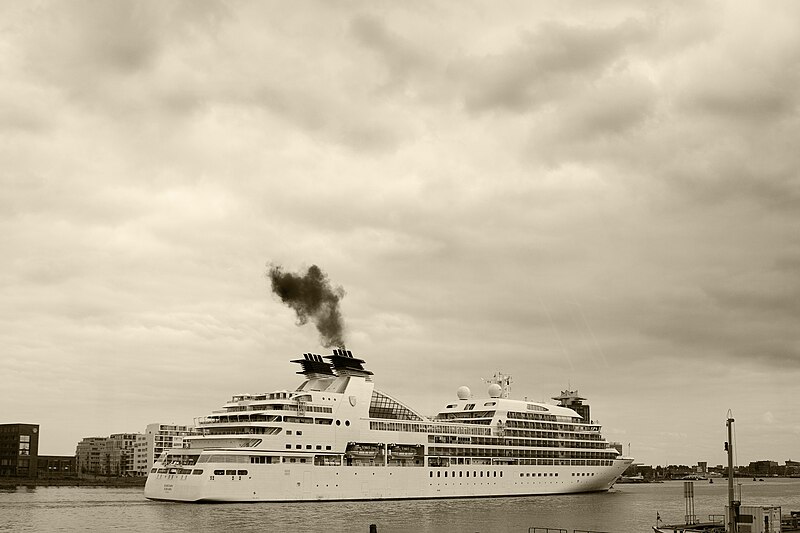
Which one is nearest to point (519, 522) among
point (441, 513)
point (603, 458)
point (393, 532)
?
point (441, 513)

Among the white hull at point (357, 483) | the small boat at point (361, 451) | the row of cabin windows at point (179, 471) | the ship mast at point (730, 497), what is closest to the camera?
the ship mast at point (730, 497)

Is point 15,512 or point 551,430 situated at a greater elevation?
point 551,430

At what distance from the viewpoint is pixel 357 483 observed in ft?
282

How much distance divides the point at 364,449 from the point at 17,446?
130m

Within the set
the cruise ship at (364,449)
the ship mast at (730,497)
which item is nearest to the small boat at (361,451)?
the cruise ship at (364,449)

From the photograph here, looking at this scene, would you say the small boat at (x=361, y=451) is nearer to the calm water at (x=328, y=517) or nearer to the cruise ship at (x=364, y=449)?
the cruise ship at (x=364, y=449)

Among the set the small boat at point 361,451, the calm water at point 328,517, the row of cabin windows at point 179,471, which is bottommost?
the calm water at point 328,517

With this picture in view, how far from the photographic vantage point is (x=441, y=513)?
7631cm

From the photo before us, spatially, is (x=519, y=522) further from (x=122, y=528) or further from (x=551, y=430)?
(x=551, y=430)

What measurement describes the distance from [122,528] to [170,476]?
61.1 ft

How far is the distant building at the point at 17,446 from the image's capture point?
184500 mm

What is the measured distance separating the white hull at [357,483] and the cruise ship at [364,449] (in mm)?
107

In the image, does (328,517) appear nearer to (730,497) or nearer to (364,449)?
(364,449)

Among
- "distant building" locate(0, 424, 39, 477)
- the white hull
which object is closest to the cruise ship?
the white hull
